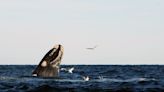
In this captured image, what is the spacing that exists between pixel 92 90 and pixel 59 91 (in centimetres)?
188

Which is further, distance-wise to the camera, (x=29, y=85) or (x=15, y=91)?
(x=29, y=85)

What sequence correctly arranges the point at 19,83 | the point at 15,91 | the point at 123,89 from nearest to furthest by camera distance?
1. the point at 15,91
2. the point at 123,89
3. the point at 19,83

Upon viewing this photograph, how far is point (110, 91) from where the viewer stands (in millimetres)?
30906

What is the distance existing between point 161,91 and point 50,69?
7.22 m

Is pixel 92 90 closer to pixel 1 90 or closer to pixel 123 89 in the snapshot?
pixel 123 89

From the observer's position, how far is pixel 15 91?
97.1 feet

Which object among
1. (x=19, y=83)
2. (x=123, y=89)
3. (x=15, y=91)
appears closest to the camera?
(x=15, y=91)

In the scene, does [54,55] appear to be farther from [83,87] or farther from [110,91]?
[110,91]

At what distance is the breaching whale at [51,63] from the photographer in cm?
3484

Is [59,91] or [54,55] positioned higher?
[54,55]

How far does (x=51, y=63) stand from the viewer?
3497 centimetres

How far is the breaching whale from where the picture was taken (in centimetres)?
3484

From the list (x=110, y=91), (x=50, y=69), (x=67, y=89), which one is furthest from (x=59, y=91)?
(x=50, y=69)

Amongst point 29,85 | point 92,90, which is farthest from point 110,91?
point 29,85
